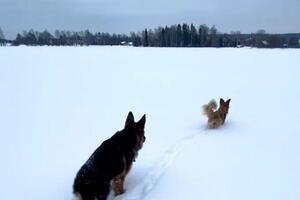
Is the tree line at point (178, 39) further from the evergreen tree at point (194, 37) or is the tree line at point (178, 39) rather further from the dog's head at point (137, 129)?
the dog's head at point (137, 129)

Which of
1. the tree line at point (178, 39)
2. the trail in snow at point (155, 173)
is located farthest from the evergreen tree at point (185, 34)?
the trail in snow at point (155, 173)

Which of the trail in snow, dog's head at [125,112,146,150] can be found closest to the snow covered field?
the trail in snow

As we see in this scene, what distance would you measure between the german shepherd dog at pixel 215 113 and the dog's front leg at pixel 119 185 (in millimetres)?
5030

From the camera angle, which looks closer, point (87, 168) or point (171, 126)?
point (87, 168)

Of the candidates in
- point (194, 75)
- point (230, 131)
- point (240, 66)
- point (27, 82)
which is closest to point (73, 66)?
point (27, 82)

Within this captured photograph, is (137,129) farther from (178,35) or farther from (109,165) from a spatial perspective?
(178,35)

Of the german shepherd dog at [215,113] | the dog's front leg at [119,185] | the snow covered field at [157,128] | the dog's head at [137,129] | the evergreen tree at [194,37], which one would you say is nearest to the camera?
the dog's front leg at [119,185]

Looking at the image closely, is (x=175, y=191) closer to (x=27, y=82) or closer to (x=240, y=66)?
(x=27, y=82)

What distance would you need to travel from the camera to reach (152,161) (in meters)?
7.43

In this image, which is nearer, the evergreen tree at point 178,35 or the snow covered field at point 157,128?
the snow covered field at point 157,128

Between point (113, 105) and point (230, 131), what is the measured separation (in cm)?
423

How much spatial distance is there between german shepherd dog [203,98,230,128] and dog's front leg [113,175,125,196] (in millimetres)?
5030

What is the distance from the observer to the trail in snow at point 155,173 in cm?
594

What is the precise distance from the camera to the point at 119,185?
234 inches
